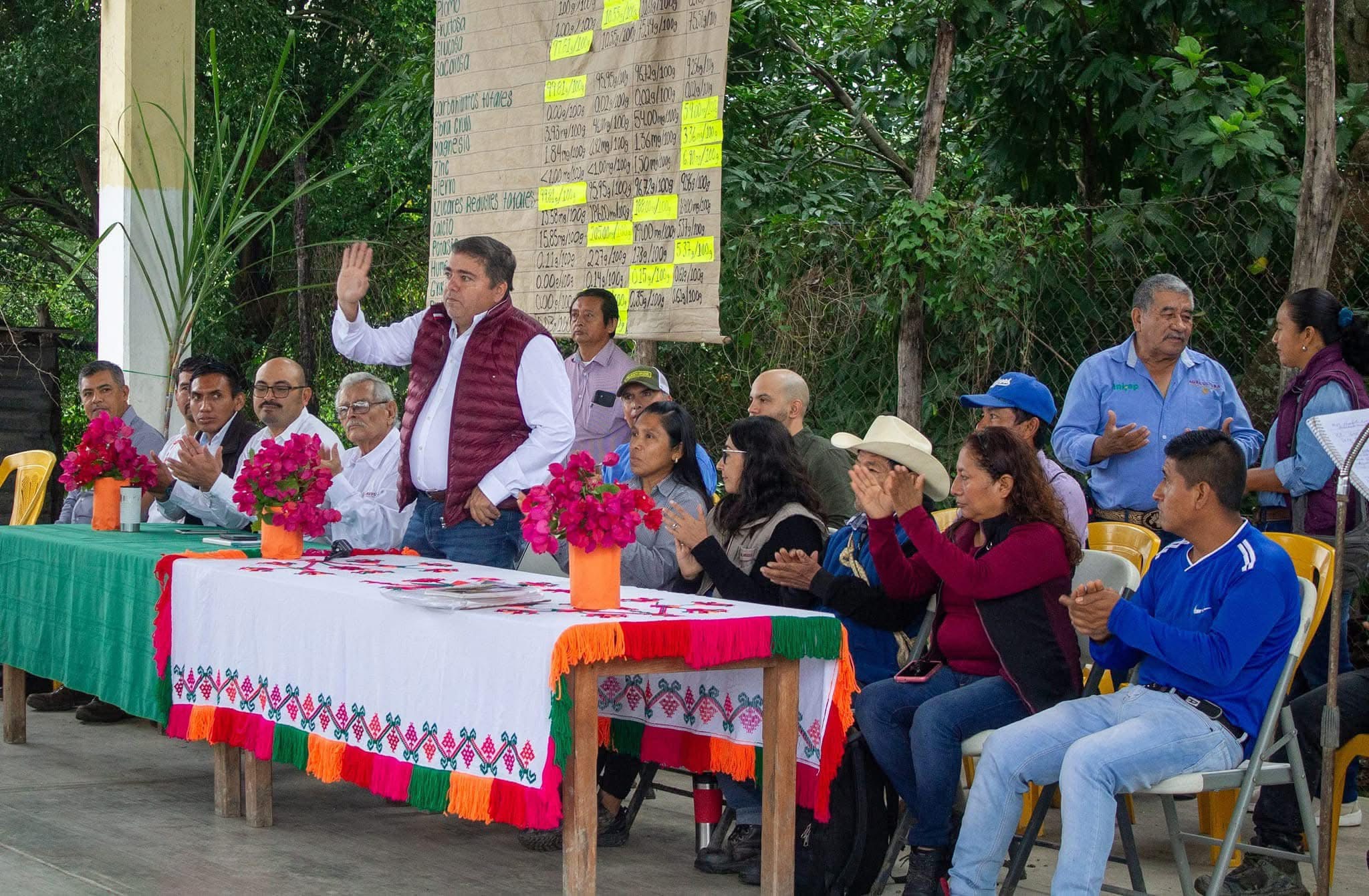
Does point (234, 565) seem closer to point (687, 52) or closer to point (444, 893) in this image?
point (444, 893)

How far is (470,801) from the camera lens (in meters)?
3.54

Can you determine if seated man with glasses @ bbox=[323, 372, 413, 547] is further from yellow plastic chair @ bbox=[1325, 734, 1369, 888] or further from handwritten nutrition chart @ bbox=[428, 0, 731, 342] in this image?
yellow plastic chair @ bbox=[1325, 734, 1369, 888]

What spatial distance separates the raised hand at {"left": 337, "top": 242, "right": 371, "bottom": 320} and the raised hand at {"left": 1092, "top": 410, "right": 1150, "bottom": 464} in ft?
8.46

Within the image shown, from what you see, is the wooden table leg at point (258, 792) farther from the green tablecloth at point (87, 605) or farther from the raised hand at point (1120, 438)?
the raised hand at point (1120, 438)

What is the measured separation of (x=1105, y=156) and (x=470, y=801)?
509 centimetres

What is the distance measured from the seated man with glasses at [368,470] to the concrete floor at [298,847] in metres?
0.96

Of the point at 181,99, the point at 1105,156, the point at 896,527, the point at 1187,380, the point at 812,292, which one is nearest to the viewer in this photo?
the point at 896,527

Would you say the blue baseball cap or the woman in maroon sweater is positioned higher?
the blue baseball cap

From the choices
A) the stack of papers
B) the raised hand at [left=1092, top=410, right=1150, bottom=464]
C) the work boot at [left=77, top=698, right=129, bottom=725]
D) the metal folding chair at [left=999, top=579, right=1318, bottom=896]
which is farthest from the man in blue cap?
the work boot at [left=77, top=698, right=129, bottom=725]

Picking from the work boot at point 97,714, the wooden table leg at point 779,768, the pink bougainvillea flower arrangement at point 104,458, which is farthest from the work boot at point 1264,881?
the work boot at point 97,714

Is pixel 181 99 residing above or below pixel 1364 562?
above

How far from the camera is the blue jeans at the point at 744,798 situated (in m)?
4.31

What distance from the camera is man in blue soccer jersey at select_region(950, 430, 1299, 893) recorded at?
349 cm

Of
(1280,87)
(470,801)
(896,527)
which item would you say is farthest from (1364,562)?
(470,801)
